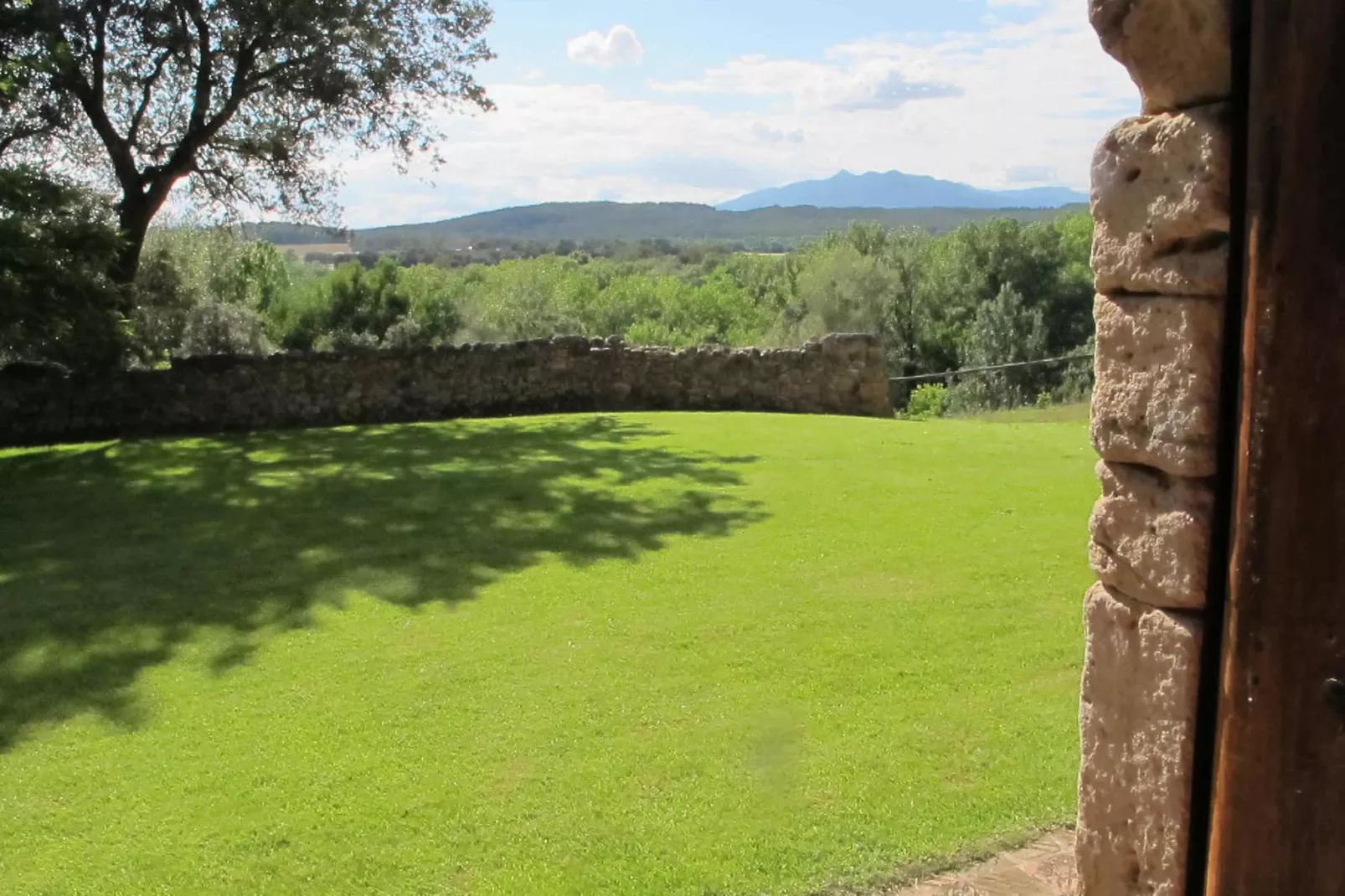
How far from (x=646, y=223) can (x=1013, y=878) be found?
143096 millimetres

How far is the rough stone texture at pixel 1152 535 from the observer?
2.68 m

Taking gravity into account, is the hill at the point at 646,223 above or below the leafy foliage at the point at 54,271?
above

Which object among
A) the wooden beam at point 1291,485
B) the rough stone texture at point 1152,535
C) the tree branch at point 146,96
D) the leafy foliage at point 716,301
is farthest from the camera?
the leafy foliage at point 716,301

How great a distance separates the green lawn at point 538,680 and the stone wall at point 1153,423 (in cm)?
141

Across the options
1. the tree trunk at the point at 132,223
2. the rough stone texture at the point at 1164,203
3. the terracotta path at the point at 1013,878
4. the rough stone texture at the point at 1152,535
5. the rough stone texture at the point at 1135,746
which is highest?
the tree trunk at the point at 132,223

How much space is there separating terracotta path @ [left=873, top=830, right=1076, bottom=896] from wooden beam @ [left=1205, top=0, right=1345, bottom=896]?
1.39m

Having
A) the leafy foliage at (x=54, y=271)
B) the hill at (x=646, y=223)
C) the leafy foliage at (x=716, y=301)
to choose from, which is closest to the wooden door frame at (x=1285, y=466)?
the leafy foliage at (x=54, y=271)

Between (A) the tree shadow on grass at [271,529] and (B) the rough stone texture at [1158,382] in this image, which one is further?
(A) the tree shadow on grass at [271,529]


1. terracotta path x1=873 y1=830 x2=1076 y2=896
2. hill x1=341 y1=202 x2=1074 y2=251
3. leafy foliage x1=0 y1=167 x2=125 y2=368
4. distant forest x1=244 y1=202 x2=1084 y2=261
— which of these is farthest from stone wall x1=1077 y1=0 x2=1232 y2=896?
hill x1=341 y1=202 x2=1074 y2=251

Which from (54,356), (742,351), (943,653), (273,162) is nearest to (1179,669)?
(943,653)

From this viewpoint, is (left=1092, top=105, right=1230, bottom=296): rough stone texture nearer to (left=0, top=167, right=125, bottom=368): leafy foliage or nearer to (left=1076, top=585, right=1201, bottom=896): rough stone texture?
(left=1076, top=585, right=1201, bottom=896): rough stone texture

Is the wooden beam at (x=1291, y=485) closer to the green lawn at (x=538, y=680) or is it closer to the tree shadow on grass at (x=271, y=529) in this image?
the green lawn at (x=538, y=680)

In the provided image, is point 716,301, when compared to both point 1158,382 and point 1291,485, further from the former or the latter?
point 1291,485

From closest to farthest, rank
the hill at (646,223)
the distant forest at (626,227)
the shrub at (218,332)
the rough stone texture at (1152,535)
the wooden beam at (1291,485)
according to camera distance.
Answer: the wooden beam at (1291,485)
the rough stone texture at (1152,535)
the shrub at (218,332)
the distant forest at (626,227)
the hill at (646,223)
